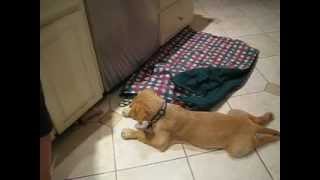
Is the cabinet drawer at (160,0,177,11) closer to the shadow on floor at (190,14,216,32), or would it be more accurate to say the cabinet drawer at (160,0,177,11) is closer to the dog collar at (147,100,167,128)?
the shadow on floor at (190,14,216,32)

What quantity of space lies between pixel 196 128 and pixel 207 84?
0.43m

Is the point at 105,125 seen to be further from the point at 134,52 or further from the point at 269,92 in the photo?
the point at 269,92

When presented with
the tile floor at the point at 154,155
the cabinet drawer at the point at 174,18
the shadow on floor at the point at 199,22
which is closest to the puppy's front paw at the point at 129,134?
the tile floor at the point at 154,155

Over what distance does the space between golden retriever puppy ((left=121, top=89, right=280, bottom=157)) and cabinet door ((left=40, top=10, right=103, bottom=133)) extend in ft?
0.91

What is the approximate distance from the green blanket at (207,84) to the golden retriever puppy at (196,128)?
21cm

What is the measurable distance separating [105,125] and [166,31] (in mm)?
839

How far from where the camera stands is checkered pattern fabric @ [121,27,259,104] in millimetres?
1740

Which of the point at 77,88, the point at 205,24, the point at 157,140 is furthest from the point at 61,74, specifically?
the point at 205,24

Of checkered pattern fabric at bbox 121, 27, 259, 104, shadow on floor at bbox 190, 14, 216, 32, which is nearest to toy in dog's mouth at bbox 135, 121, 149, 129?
checkered pattern fabric at bbox 121, 27, 259, 104

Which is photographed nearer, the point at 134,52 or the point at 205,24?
the point at 134,52

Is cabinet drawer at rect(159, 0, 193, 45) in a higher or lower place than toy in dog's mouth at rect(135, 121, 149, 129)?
higher

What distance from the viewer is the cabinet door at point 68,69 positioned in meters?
1.21

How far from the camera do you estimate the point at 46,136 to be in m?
0.87
